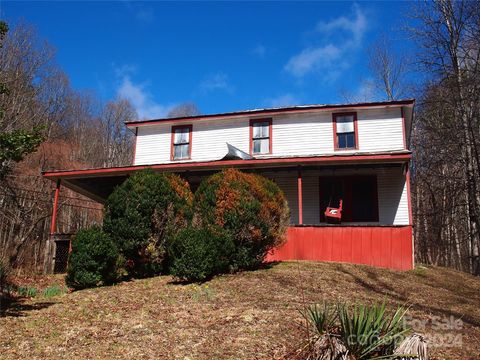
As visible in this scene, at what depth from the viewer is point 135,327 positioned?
662 cm

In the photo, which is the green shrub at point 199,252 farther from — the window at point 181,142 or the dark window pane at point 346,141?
the window at point 181,142

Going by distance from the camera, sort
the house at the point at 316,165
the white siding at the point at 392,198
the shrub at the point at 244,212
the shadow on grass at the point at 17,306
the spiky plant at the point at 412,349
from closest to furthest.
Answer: the spiky plant at the point at 412,349 < the shadow on grass at the point at 17,306 < the shrub at the point at 244,212 < the house at the point at 316,165 < the white siding at the point at 392,198

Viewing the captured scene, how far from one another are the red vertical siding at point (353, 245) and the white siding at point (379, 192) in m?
2.73

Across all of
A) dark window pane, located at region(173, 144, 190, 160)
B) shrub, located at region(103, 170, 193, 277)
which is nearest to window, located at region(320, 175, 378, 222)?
dark window pane, located at region(173, 144, 190, 160)

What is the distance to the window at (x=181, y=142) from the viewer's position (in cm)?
1911

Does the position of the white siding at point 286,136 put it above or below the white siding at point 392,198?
above

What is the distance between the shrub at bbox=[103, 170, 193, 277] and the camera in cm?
1048

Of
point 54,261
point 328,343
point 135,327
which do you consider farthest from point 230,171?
point 54,261

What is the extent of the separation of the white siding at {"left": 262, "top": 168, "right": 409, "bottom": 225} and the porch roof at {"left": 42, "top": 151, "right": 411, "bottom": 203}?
1.59m

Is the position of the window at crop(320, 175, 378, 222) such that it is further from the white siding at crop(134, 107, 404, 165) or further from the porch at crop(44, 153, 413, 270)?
the white siding at crop(134, 107, 404, 165)

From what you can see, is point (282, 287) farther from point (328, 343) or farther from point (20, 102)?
point (20, 102)

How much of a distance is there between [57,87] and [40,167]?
9754 millimetres

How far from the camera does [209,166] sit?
15117 millimetres

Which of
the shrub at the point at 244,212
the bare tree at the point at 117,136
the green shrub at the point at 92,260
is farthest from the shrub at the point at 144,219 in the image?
the bare tree at the point at 117,136
